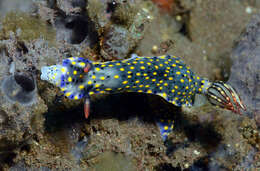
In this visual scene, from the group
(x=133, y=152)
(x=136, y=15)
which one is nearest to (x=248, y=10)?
(x=136, y=15)

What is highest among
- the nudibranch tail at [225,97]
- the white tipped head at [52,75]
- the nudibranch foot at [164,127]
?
the white tipped head at [52,75]

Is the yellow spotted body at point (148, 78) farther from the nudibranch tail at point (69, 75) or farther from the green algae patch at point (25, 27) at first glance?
the green algae patch at point (25, 27)

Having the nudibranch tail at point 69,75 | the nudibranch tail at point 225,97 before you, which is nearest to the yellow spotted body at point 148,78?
the nudibranch tail at point 69,75

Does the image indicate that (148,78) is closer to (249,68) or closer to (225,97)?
(225,97)

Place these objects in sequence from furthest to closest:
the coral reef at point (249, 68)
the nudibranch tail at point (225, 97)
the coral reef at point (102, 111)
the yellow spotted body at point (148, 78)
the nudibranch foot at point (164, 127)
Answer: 1. the coral reef at point (249, 68)
2. the nudibranch foot at point (164, 127)
3. the nudibranch tail at point (225, 97)
4. the coral reef at point (102, 111)
5. the yellow spotted body at point (148, 78)

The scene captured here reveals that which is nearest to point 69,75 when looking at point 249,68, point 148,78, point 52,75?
point 52,75

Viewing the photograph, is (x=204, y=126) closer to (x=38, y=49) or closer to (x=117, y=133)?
(x=117, y=133)

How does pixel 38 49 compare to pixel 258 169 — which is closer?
pixel 38 49
